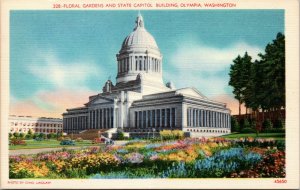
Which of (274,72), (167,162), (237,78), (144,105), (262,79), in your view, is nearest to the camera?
(167,162)

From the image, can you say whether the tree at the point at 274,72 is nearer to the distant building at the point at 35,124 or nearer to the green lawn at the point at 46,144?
the green lawn at the point at 46,144

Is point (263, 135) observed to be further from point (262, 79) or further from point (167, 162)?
point (167, 162)

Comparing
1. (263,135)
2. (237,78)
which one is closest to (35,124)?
(237,78)

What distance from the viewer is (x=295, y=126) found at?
10.7m

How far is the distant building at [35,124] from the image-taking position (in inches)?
459

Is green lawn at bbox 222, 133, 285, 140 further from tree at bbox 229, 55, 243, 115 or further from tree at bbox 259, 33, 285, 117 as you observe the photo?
tree at bbox 229, 55, 243, 115

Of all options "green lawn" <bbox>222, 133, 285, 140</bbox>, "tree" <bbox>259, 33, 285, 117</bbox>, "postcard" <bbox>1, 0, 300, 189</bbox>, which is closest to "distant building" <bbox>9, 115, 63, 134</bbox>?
"postcard" <bbox>1, 0, 300, 189</bbox>

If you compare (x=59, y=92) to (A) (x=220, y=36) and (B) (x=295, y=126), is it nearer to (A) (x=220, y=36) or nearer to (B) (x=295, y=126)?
(A) (x=220, y=36)

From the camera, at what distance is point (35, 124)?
13.1m

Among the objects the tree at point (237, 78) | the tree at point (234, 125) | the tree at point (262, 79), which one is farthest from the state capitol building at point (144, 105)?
the tree at point (262, 79)

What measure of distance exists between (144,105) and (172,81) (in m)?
4.93

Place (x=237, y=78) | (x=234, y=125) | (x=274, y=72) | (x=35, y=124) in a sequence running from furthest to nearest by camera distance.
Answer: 1. (x=35, y=124)
2. (x=234, y=125)
3. (x=237, y=78)
4. (x=274, y=72)

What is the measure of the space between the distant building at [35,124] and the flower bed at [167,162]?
1032mm

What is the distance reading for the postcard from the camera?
10672 millimetres
